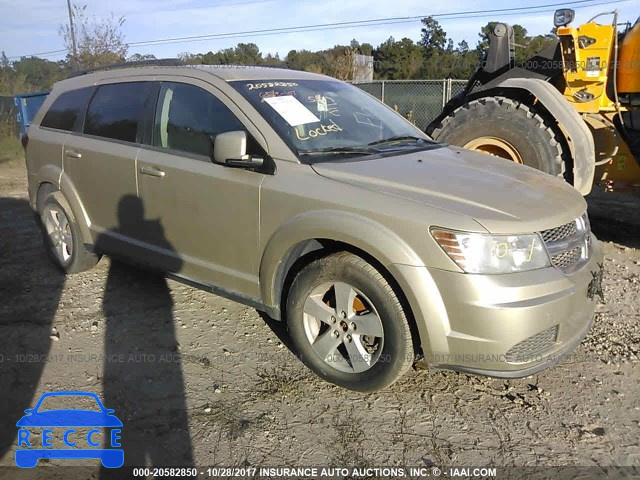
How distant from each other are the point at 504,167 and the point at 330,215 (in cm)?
138

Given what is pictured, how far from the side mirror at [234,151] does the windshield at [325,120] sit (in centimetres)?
25

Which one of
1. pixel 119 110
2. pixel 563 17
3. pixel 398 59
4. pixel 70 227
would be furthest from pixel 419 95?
pixel 398 59

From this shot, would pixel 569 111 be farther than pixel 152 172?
Yes

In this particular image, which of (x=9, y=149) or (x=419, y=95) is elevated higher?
(x=419, y=95)

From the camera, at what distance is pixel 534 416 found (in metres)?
3.04

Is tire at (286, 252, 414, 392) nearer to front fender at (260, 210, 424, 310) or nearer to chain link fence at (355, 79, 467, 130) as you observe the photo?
front fender at (260, 210, 424, 310)

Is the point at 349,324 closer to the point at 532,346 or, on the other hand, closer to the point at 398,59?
the point at 532,346

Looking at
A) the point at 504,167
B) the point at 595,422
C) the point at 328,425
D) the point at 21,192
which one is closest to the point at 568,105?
the point at 504,167

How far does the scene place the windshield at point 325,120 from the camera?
3492 millimetres

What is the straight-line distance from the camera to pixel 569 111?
5.20 metres

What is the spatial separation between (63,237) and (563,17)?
543cm

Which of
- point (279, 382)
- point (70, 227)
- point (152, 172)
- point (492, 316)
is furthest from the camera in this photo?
point (70, 227)

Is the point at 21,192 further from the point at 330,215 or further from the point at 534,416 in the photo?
the point at 534,416

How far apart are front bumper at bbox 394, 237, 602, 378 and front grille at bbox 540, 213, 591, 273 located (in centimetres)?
8
